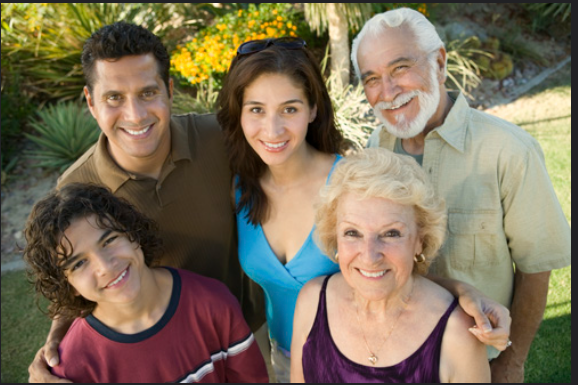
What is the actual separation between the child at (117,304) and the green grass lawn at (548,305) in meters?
0.45

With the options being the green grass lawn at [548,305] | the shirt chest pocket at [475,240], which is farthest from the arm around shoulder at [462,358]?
the green grass lawn at [548,305]

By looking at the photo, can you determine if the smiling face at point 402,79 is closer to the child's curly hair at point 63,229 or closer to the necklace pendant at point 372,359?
the necklace pendant at point 372,359

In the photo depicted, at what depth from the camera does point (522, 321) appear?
2.73 meters

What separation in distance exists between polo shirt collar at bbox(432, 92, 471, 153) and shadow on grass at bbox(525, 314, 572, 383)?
2.22 meters

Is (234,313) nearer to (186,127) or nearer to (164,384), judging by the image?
(164,384)

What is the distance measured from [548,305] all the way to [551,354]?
→ 625 mm

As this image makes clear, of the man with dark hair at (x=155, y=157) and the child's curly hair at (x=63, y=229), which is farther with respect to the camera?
the man with dark hair at (x=155, y=157)

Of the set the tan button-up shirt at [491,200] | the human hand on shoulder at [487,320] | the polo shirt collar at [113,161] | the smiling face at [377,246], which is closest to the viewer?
the human hand on shoulder at [487,320]

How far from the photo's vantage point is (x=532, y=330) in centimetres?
274

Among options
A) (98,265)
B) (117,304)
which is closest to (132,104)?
(98,265)

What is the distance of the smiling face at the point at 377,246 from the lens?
2084mm

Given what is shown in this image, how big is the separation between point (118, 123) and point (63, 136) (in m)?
5.16

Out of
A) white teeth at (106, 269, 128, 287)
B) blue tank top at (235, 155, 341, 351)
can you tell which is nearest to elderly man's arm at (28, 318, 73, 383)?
white teeth at (106, 269, 128, 287)

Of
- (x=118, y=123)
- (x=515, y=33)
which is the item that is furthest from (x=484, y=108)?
(x=118, y=123)
